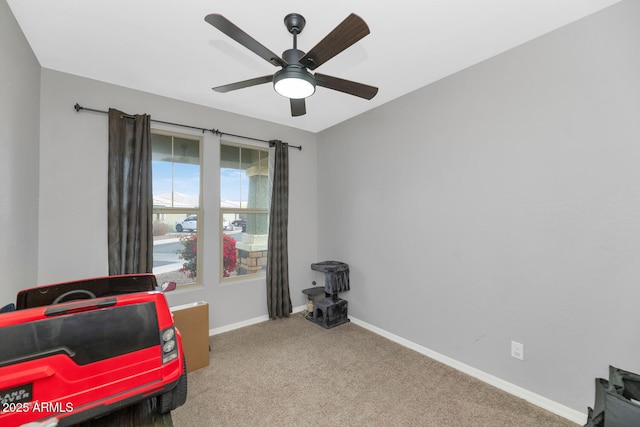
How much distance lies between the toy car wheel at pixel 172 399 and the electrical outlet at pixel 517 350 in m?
2.32

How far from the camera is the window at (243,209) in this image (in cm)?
346

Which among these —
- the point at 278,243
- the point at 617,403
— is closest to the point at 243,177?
the point at 278,243

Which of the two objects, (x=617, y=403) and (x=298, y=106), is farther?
(x=298, y=106)

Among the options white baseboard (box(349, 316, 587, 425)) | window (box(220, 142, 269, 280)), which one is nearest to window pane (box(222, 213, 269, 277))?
window (box(220, 142, 269, 280))

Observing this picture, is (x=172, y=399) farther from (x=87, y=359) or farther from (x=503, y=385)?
(x=503, y=385)

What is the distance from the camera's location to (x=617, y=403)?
1161 mm

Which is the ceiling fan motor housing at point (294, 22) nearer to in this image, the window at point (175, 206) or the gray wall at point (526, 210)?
the gray wall at point (526, 210)

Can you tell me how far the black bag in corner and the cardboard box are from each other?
8.74 ft

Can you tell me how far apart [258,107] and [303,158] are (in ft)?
3.38

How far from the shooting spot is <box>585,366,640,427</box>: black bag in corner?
112 centimetres

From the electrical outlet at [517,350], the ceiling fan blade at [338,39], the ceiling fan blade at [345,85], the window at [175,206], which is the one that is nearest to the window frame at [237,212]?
the window at [175,206]

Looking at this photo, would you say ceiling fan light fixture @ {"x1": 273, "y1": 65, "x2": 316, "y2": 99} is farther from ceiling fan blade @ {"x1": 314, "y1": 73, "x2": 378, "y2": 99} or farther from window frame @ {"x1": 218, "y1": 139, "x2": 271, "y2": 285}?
window frame @ {"x1": 218, "y1": 139, "x2": 271, "y2": 285}

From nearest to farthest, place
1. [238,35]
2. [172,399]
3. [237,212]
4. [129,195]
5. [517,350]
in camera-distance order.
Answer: [172,399], [238,35], [517,350], [129,195], [237,212]

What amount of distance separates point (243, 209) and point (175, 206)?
0.81 metres
